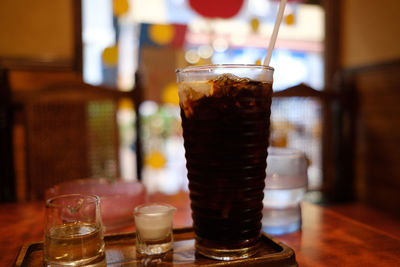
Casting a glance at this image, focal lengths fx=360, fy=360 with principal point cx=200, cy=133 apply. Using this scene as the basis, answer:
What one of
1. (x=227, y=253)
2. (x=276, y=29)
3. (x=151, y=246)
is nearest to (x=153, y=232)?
(x=151, y=246)

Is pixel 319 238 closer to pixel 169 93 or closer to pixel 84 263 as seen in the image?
pixel 84 263

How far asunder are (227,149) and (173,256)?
215mm

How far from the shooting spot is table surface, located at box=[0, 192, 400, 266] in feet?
2.09

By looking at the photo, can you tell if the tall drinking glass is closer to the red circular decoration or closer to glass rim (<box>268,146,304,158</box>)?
glass rim (<box>268,146,304,158</box>)

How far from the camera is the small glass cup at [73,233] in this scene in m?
0.57

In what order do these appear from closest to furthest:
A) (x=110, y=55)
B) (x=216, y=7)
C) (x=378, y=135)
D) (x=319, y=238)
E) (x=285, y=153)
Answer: (x=319, y=238), (x=285, y=153), (x=216, y=7), (x=378, y=135), (x=110, y=55)

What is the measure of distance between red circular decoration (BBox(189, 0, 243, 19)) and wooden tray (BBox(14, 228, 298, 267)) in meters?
1.94

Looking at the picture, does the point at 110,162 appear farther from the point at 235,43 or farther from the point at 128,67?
the point at 235,43

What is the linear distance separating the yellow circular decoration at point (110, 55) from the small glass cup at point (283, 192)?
231 cm

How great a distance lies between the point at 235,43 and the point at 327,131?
1278 millimetres

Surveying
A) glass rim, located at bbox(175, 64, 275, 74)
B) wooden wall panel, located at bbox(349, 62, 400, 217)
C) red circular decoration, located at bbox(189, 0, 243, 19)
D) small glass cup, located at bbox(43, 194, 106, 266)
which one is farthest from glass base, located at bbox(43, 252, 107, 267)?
wooden wall panel, located at bbox(349, 62, 400, 217)

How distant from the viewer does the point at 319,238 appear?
2.44ft

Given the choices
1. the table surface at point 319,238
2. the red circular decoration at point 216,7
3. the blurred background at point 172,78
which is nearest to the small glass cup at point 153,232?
the table surface at point 319,238

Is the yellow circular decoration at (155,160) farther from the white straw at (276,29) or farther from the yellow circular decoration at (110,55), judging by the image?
the white straw at (276,29)
